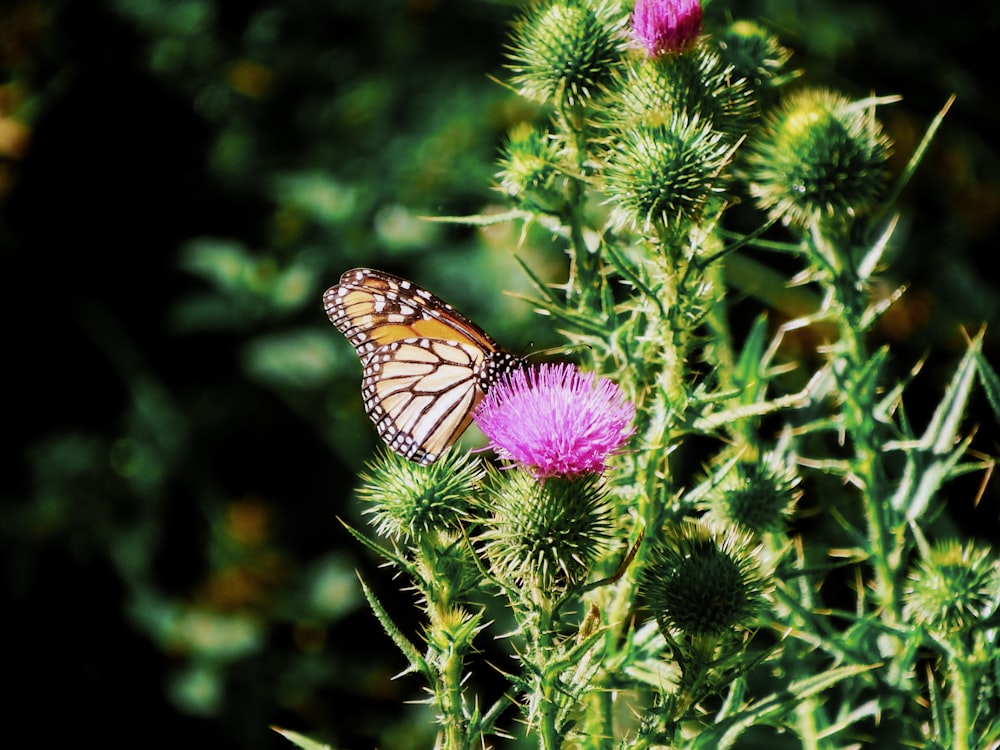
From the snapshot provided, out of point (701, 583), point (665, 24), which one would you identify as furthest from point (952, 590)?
point (665, 24)

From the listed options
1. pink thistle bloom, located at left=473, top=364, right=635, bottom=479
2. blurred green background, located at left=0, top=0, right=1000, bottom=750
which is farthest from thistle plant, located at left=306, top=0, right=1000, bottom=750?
blurred green background, located at left=0, top=0, right=1000, bottom=750

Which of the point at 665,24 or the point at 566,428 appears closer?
the point at 566,428

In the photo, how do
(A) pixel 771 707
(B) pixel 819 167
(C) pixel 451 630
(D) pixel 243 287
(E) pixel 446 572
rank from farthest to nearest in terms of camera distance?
(D) pixel 243 287 → (B) pixel 819 167 → (E) pixel 446 572 → (C) pixel 451 630 → (A) pixel 771 707

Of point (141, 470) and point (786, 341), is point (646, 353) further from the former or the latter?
point (141, 470)

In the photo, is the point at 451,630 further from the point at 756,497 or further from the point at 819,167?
the point at 819,167

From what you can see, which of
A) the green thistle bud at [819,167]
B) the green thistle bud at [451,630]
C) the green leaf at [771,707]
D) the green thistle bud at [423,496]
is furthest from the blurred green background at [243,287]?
the green leaf at [771,707]

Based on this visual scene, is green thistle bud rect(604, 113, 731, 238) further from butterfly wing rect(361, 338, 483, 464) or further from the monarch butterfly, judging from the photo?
butterfly wing rect(361, 338, 483, 464)

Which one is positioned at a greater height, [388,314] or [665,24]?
[665,24]
